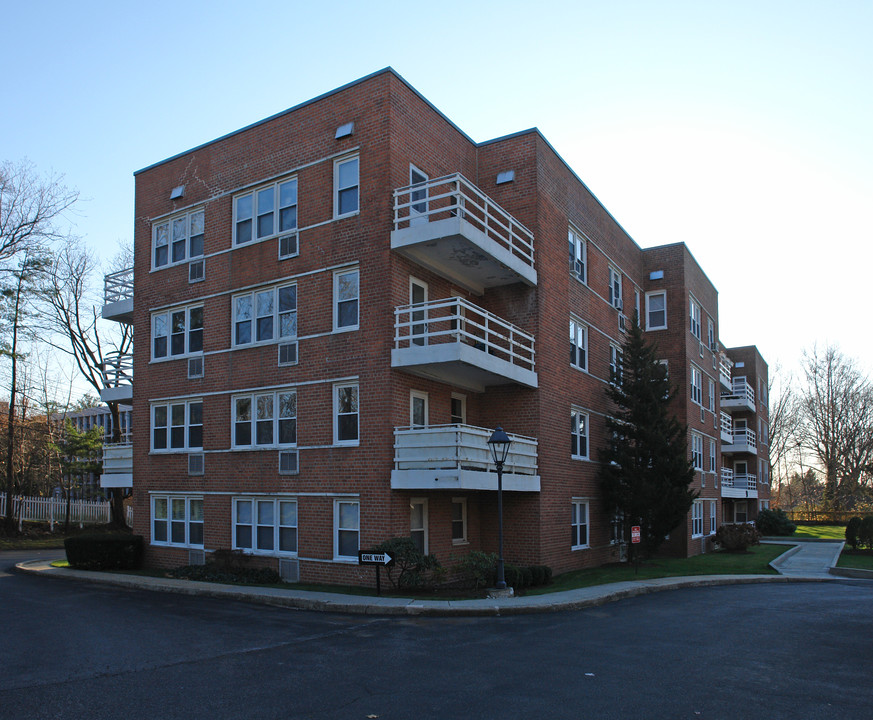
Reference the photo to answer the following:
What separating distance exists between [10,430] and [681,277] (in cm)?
3117

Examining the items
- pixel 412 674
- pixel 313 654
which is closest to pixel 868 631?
pixel 412 674

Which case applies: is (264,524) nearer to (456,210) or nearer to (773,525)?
(456,210)

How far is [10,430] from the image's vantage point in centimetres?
3534

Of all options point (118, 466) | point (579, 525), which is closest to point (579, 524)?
point (579, 525)

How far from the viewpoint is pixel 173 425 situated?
76.9 ft

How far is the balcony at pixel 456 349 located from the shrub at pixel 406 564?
419 centimetres

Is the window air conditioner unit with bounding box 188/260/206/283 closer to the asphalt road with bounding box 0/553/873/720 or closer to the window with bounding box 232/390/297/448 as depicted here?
the window with bounding box 232/390/297/448

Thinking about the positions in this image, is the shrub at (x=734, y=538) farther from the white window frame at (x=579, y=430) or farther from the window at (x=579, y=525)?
the white window frame at (x=579, y=430)

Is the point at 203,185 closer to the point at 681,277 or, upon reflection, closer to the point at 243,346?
the point at 243,346

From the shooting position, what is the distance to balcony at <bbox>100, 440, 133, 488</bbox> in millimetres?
24809

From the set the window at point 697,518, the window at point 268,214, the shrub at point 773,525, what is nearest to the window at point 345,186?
the window at point 268,214

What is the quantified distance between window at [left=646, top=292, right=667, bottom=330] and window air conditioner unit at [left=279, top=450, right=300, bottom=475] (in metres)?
19.6

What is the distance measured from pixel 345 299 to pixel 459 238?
11.1 feet

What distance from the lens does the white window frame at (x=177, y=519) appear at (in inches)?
881
